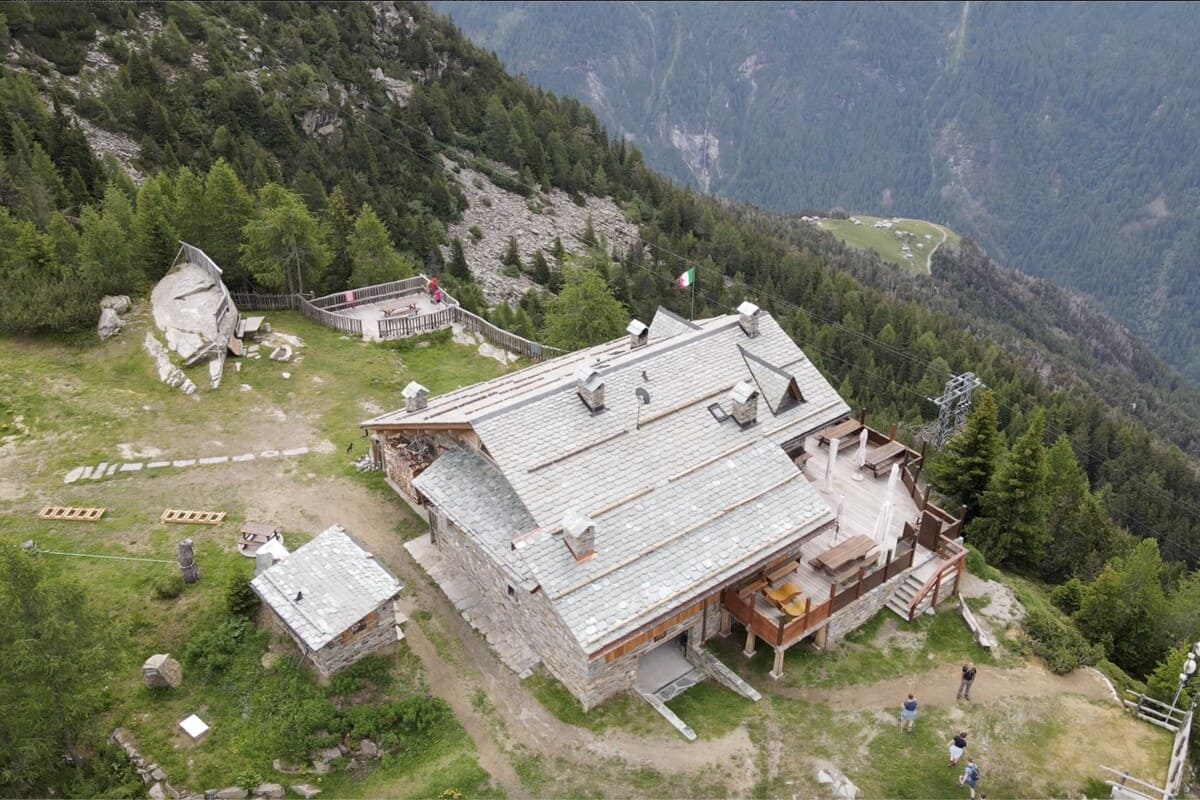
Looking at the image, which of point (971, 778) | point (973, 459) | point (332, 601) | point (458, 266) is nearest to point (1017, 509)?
point (973, 459)

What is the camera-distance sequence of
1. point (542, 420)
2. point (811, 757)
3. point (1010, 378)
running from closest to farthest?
point (811, 757)
point (542, 420)
point (1010, 378)

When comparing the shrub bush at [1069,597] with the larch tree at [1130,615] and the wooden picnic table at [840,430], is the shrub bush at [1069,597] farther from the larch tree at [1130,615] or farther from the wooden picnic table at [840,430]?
the wooden picnic table at [840,430]

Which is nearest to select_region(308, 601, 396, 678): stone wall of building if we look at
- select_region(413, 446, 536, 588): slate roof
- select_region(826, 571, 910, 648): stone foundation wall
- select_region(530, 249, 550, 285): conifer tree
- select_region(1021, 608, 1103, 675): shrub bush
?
select_region(413, 446, 536, 588): slate roof

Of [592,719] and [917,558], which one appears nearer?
[592,719]

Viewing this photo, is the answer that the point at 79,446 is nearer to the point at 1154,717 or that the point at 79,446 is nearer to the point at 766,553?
the point at 766,553

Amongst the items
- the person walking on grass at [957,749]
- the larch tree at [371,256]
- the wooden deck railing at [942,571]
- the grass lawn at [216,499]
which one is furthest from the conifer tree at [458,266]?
the person walking on grass at [957,749]

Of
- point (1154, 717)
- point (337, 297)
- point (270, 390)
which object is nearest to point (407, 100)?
point (337, 297)

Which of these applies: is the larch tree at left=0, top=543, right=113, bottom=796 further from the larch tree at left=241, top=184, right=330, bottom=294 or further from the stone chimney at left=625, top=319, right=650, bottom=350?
the larch tree at left=241, top=184, right=330, bottom=294

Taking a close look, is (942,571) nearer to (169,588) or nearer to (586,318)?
(586,318)
